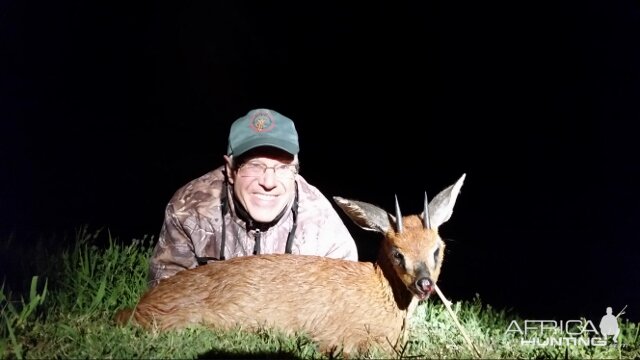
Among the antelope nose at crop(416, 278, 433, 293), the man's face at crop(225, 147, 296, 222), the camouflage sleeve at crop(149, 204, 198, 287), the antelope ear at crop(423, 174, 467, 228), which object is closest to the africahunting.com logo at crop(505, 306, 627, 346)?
the antelope nose at crop(416, 278, 433, 293)

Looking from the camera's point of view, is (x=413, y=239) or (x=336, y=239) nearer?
(x=413, y=239)

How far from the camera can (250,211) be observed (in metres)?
4.76

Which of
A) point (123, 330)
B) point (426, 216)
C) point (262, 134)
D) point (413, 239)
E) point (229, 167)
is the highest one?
point (262, 134)

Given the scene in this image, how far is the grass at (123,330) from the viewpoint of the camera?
341cm

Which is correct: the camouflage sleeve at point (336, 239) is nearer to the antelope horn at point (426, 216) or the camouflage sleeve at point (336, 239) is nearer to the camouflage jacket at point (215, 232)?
the camouflage jacket at point (215, 232)

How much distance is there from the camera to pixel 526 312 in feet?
18.2

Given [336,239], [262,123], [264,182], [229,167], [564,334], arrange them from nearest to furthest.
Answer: [564,334], [264,182], [262,123], [229,167], [336,239]

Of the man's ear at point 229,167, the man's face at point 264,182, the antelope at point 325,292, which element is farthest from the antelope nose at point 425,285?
the man's ear at point 229,167

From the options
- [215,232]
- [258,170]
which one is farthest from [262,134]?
[215,232]

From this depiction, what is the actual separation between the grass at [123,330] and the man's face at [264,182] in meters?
1.02

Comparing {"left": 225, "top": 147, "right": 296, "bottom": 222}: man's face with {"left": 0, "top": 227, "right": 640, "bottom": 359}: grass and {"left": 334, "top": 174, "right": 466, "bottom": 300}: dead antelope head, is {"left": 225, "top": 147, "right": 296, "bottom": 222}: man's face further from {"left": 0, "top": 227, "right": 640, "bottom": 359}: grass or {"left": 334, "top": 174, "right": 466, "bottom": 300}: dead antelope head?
{"left": 0, "top": 227, "right": 640, "bottom": 359}: grass

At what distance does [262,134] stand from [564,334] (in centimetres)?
229

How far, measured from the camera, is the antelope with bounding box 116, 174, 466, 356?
400cm

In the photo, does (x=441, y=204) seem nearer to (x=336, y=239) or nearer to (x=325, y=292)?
(x=325, y=292)
